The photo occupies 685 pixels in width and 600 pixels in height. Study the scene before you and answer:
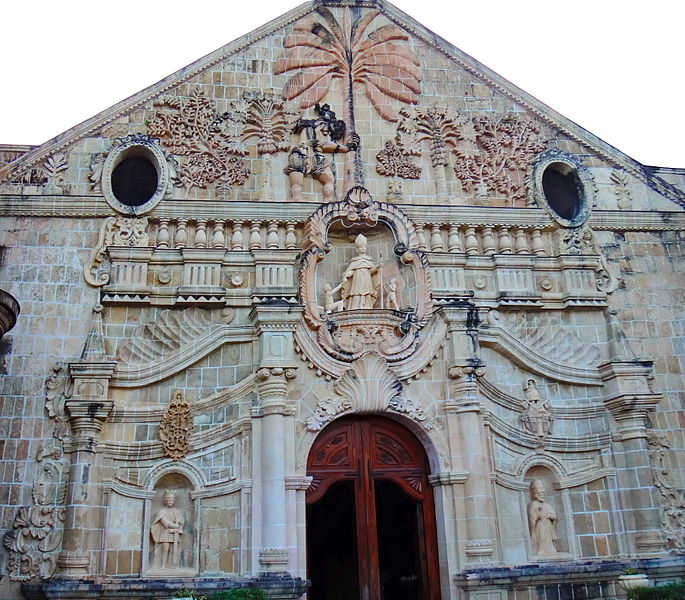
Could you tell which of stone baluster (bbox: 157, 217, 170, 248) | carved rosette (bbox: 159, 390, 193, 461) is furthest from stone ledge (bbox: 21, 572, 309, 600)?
stone baluster (bbox: 157, 217, 170, 248)

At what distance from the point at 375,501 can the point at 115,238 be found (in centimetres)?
600

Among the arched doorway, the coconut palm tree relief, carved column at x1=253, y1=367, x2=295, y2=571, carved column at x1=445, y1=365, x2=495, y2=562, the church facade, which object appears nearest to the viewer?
carved column at x1=253, y1=367, x2=295, y2=571

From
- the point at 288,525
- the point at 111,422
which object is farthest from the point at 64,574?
the point at 288,525

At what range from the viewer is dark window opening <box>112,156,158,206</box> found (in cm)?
1290

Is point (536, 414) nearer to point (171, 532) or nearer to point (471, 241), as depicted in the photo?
point (471, 241)

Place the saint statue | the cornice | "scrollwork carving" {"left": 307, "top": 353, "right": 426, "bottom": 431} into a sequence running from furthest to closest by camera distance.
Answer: the saint statue → the cornice → "scrollwork carving" {"left": 307, "top": 353, "right": 426, "bottom": 431}

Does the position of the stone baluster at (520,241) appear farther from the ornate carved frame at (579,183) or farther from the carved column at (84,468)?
the carved column at (84,468)

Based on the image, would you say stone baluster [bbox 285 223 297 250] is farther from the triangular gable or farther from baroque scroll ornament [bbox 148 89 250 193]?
the triangular gable

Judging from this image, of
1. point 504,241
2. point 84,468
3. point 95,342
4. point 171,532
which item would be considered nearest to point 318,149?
point 504,241

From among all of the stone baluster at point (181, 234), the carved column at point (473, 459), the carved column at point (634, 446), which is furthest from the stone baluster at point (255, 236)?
the carved column at point (634, 446)

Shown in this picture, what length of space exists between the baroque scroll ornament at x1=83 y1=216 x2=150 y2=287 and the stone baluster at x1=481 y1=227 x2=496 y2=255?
5.86 meters

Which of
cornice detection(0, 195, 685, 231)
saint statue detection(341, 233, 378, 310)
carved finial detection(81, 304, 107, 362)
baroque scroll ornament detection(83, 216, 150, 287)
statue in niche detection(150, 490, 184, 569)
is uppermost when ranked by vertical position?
cornice detection(0, 195, 685, 231)

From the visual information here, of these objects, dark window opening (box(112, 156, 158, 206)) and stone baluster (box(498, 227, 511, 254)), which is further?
stone baluster (box(498, 227, 511, 254))

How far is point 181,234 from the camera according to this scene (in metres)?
12.4
